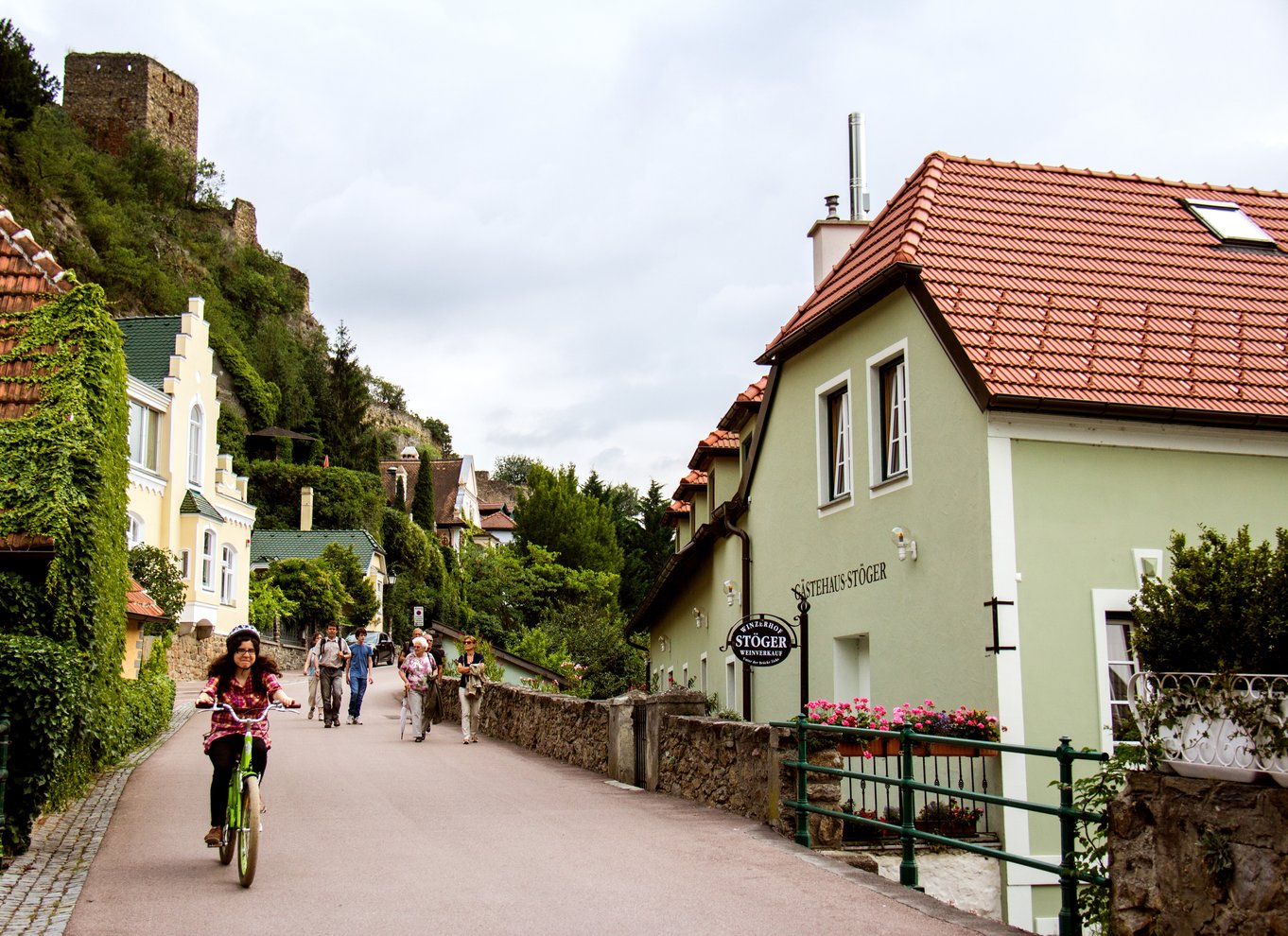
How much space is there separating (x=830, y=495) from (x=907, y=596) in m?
2.73

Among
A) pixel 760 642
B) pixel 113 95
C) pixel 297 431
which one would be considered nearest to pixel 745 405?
pixel 760 642

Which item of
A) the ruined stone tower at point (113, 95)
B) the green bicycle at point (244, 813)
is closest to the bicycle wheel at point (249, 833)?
the green bicycle at point (244, 813)

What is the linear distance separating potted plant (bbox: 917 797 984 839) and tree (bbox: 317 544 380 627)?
47681 mm

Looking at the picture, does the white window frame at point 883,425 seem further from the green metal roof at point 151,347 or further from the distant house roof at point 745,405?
the green metal roof at point 151,347

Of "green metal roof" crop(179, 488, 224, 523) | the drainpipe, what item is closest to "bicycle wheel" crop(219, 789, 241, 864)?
the drainpipe

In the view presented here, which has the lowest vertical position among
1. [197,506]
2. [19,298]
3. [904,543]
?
[904,543]

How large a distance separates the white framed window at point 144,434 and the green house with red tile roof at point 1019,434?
24107 mm

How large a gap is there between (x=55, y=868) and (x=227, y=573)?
36.5 meters

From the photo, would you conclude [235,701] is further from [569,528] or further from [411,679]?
[569,528]

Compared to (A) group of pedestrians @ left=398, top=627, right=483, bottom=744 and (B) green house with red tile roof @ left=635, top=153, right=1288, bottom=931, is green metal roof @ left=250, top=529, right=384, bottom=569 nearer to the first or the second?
(A) group of pedestrians @ left=398, top=627, right=483, bottom=744

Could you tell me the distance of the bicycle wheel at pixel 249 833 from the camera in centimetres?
881

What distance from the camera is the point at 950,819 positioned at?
41.9ft

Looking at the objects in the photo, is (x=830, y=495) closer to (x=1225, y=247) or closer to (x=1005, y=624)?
(x=1005, y=624)

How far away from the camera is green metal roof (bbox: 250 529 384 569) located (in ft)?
209
